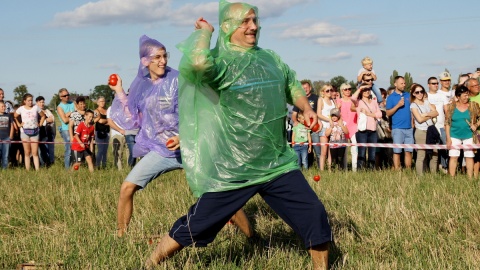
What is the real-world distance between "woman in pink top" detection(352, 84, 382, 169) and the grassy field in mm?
2828

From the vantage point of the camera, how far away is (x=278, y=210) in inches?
199

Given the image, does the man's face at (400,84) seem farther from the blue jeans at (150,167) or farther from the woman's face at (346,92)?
the blue jeans at (150,167)

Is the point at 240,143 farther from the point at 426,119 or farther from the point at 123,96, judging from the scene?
the point at 426,119

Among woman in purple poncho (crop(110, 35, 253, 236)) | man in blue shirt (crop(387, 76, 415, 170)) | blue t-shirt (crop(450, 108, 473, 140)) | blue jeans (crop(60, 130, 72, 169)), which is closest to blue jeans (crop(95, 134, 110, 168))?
blue jeans (crop(60, 130, 72, 169))

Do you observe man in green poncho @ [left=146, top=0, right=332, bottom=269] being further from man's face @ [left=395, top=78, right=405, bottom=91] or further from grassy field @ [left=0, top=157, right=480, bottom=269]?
man's face @ [left=395, top=78, right=405, bottom=91]

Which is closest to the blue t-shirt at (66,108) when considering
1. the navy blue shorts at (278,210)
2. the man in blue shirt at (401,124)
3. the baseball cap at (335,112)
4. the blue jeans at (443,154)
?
the baseball cap at (335,112)

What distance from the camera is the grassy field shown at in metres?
5.55

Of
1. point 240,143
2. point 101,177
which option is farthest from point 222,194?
point 101,177

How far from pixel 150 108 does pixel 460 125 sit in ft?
21.3

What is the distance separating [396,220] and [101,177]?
6.56 metres

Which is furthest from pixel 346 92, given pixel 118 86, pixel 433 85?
pixel 118 86

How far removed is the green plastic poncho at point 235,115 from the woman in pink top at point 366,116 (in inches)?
327

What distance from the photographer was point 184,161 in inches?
204

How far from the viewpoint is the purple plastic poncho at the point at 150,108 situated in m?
6.76
